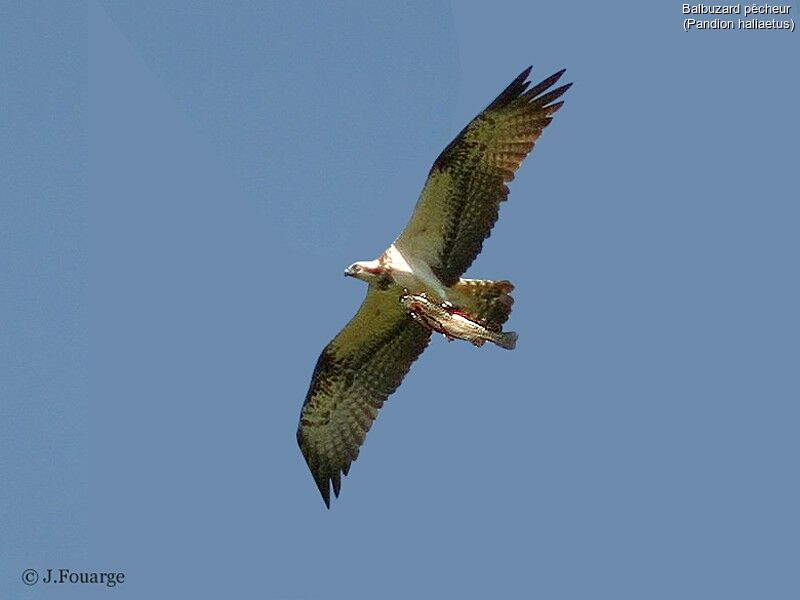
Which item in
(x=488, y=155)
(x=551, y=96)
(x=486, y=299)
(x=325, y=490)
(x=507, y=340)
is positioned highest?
(x=551, y=96)

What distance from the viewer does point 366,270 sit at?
49.9ft

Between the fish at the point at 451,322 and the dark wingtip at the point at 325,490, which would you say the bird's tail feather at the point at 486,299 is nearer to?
the fish at the point at 451,322

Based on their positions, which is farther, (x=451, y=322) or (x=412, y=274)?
(x=412, y=274)

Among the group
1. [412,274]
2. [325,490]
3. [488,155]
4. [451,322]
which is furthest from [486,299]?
[325,490]

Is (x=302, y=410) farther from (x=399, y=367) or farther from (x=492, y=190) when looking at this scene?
(x=492, y=190)

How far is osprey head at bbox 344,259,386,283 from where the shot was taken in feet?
49.9

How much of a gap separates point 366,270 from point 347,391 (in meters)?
1.59

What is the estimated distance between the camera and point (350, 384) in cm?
1628

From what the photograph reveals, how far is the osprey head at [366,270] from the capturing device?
49.9 feet

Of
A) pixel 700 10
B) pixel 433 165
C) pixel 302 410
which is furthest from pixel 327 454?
pixel 700 10

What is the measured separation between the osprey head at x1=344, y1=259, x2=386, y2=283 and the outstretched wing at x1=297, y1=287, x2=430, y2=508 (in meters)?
0.82

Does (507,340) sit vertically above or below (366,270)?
below

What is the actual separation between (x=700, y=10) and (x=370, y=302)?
5166 mm

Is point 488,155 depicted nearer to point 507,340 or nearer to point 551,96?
point 551,96
